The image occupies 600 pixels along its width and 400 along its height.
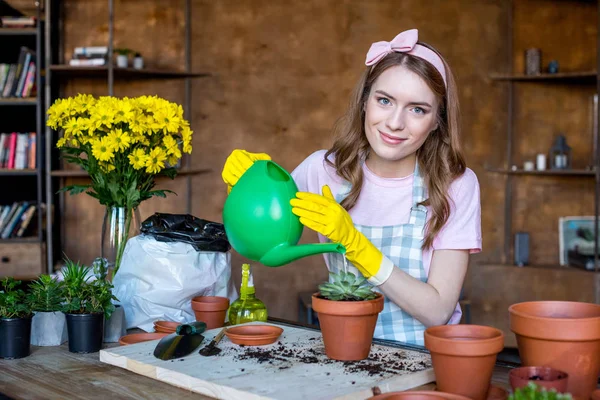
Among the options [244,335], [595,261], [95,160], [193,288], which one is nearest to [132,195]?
[95,160]

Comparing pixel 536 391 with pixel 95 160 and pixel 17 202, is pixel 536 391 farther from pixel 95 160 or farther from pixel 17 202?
pixel 17 202

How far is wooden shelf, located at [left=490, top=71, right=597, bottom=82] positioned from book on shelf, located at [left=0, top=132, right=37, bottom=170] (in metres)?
2.46

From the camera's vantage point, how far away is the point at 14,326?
4.13 feet

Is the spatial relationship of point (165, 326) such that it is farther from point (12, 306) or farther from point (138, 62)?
point (138, 62)

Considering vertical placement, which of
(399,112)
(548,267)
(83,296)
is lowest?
(548,267)

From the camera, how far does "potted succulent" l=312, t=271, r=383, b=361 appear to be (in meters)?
1.12

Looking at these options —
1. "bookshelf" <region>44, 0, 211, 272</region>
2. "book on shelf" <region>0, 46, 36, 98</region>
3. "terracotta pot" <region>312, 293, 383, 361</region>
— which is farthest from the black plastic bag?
"book on shelf" <region>0, 46, 36, 98</region>

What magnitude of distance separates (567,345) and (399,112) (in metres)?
0.68

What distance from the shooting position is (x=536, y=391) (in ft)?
2.39

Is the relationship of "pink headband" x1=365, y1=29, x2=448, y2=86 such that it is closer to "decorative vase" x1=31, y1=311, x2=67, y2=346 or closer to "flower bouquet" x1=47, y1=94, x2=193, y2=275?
"flower bouquet" x1=47, y1=94, x2=193, y2=275

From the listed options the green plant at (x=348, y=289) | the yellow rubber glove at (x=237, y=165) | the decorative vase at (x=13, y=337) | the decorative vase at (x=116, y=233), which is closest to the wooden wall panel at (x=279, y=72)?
the decorative vase at (x=116, y=233)

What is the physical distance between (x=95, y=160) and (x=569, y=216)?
311 cm

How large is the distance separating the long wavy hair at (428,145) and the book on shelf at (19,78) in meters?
2.41

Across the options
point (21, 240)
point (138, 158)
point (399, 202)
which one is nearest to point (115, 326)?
point (138, 158)
